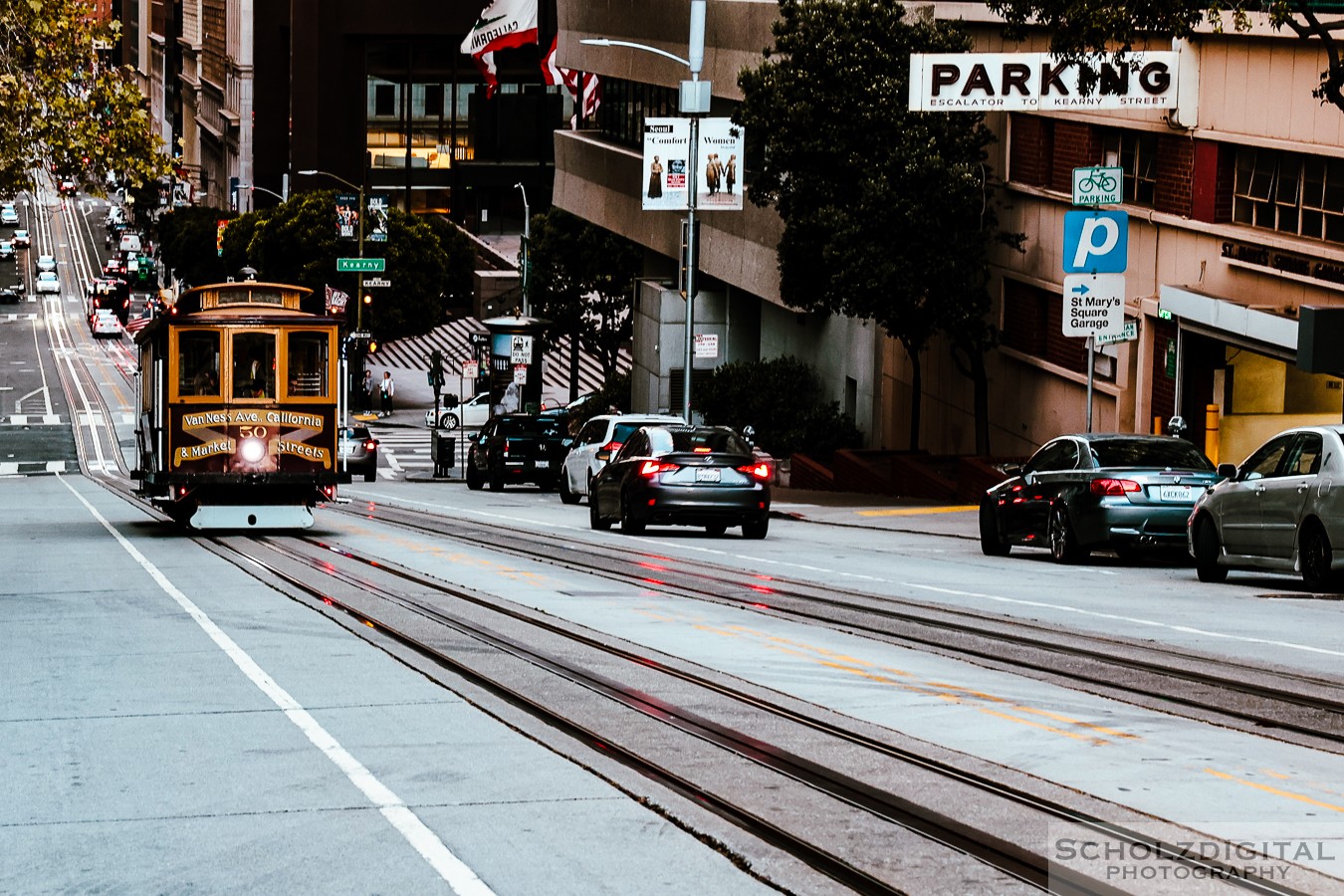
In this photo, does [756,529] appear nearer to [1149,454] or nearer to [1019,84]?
[1149,454]

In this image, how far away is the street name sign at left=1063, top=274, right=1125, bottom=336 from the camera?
78.5 feet

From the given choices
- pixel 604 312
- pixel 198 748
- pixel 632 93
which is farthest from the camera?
pixel 604 312

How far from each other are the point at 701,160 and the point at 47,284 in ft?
354

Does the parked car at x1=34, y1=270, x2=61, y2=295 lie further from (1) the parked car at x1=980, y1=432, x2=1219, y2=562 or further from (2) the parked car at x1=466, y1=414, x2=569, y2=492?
(1) the parked car at x1=980, y1=432, x2=1219, y2=562

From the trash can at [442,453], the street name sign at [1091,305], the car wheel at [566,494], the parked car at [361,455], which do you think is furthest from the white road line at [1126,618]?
the trash can at [442,453]

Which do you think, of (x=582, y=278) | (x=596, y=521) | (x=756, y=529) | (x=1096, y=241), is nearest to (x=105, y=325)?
(x=582, y=278)

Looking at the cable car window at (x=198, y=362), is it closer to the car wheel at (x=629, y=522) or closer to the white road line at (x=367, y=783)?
the car wheel at (x=629, y=522)

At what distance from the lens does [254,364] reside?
967 inches

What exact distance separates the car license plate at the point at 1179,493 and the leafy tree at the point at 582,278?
170 ft

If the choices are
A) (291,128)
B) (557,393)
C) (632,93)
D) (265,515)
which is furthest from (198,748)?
(291,128)

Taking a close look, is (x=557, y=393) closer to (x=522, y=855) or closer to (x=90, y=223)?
(x=522, y=855)

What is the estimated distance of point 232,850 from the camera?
725cm

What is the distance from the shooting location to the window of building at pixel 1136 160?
3225 cm

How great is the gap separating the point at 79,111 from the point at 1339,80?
558 inches
